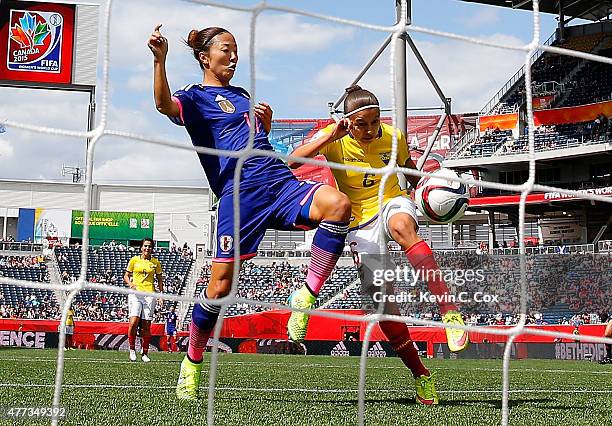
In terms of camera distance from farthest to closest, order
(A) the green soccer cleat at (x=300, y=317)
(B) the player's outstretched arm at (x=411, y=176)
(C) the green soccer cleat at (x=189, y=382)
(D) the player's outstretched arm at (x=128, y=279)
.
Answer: (D) the player's outstretched arm at (x=128, y=279) < (B) the player's outstretched arm at (x=411, y=176) < (C) the green soccer cleat at (x=189, y=382) < (A) the green soccer cleat at (x=300, y=317)

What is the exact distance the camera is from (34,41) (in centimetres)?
1825

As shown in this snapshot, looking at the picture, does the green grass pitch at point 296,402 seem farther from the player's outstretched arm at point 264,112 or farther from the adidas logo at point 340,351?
the adidas logo at point 340,351

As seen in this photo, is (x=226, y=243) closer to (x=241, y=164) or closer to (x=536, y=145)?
(x=241, y=164)

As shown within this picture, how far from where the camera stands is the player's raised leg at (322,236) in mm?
3744

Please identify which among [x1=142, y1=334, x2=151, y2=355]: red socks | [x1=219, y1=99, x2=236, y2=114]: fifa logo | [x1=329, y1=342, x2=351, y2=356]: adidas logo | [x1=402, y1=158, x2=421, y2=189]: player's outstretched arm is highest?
[x1=219, y1=99, x2=236, y2=114]: fifa logo

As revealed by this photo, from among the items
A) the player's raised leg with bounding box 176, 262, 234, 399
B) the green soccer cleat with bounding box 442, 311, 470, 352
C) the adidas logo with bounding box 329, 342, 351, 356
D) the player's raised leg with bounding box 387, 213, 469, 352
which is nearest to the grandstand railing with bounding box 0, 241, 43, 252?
the adidas logo with bounding box 329, 342, 351, 356

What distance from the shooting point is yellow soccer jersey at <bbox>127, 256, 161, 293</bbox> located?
8.97m

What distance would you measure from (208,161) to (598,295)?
34.5 ft

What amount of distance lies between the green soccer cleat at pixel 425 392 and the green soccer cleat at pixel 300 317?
0.73 meters

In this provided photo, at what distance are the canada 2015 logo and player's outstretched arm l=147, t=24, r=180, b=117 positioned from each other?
44.7 ft

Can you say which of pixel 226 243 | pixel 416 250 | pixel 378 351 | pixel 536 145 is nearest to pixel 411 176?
pixel 416 250

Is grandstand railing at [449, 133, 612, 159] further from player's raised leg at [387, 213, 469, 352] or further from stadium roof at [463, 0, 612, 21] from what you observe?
player's raised leg at [387, 213, 469, 352]

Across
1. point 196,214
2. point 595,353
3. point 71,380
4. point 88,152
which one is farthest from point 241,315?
point 88,152

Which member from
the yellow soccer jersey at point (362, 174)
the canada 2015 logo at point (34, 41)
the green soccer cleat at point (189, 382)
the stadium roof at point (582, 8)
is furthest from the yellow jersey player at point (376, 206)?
the stadium roof at point (582, 8)
